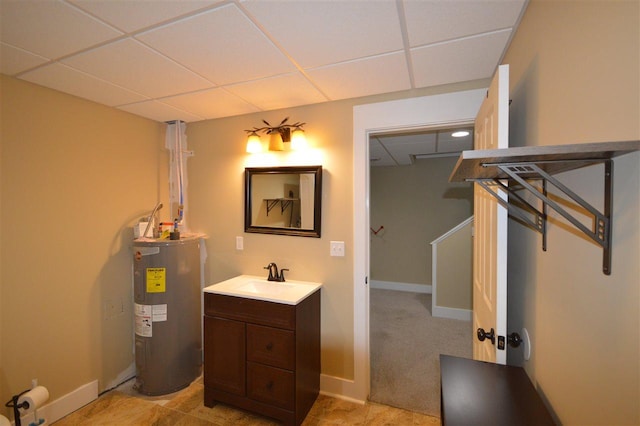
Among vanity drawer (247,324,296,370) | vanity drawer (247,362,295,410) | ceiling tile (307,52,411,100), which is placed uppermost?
ceiling tile (307,52,411,100)

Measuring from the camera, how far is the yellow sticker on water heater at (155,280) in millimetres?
2279

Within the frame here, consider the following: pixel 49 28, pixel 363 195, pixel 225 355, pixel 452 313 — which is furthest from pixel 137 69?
pixel 452 313

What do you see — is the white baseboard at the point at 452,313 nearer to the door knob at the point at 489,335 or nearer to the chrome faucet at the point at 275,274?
the chrome faucet at the point at 275,274

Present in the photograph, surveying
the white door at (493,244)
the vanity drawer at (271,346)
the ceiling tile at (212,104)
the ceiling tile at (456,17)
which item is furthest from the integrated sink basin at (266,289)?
the ceiling tile at (456,17)

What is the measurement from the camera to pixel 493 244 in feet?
4.06

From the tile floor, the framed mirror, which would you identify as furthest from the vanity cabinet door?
the framed mirror

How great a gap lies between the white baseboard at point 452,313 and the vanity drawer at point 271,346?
2.88 meters

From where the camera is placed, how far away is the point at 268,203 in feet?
8.27

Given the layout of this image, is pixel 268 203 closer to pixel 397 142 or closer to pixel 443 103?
pixel 443 103

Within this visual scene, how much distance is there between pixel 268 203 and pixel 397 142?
198 cm

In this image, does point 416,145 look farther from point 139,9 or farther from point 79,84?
point 79,84

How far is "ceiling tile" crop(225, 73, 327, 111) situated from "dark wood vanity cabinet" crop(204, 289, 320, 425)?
1512mm

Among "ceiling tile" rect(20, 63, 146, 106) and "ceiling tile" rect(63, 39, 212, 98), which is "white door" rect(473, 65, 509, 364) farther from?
"ceiling tile" rect(20, 63, 146, 106)

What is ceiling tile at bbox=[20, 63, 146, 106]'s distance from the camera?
1738 mm
